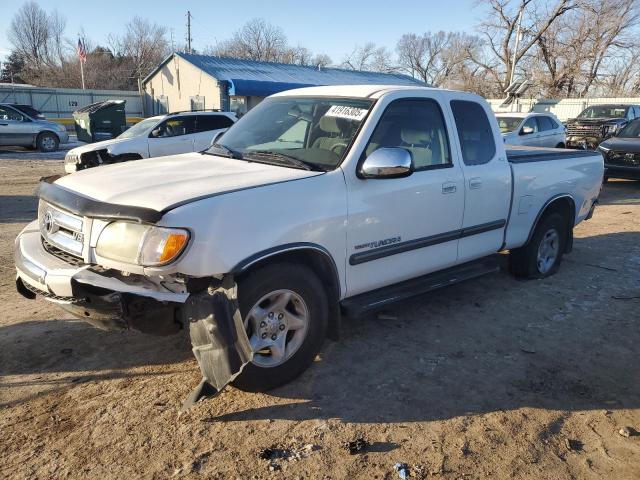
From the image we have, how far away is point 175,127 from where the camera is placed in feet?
41.3

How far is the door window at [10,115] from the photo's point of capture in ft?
60.0

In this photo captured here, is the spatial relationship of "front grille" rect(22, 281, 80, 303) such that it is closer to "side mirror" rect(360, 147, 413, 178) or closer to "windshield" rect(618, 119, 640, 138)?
"side mirror" rect(360, 147, 413, 178)

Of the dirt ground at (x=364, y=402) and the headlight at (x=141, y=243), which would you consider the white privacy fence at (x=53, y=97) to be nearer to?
the dirt ground at (x=364, y=402)

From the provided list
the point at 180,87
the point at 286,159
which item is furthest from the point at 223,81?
the point at 286,159

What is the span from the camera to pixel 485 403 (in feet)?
11.1

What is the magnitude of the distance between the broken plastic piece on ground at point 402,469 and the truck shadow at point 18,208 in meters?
7.46

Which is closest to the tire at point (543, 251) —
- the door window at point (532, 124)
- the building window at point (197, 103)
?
the door window at point (532, 124)

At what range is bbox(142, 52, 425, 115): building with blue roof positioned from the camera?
27.9m

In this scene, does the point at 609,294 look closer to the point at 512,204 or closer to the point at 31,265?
the point at 512,204

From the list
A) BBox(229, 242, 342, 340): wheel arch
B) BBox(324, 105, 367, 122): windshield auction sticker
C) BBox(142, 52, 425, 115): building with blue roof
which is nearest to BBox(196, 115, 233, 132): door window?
BBox(324, 105, 367, 122): windshield auction sticker

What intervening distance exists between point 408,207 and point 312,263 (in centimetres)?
94

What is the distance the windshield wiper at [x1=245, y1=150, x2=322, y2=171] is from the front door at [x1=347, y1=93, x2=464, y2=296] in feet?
1.10

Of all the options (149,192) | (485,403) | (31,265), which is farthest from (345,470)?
(31,265)

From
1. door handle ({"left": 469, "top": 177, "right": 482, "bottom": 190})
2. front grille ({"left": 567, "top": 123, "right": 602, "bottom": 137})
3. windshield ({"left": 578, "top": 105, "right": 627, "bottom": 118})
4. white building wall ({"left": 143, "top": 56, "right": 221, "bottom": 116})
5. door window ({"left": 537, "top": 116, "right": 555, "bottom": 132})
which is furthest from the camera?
white building wall ({"left": 143, "top": 56, "right": 221, "bottom": 116})
